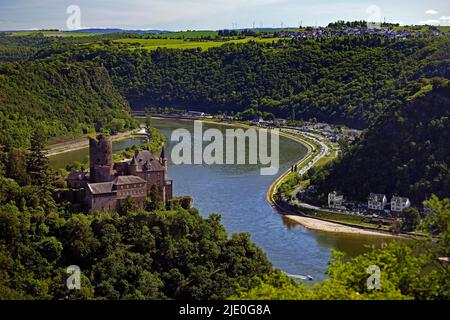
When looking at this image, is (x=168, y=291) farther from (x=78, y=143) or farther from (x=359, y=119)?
(x=359, y=119)

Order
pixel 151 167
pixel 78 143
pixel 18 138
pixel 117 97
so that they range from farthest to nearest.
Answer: pixel 117 97
pixel 78 143
pixel 18 138
pixel 151 167

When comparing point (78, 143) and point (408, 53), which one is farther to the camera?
point (408, 53)

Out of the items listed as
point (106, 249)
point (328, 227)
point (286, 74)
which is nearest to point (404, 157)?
point (328, 227)


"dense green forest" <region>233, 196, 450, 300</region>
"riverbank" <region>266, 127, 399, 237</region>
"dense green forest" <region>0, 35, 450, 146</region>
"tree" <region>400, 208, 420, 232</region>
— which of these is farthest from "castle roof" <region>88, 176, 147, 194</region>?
"dense green forest" <region>0, 35, 450, 146</region>

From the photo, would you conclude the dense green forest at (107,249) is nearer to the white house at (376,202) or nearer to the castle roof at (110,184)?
the castle roof at (110,184)

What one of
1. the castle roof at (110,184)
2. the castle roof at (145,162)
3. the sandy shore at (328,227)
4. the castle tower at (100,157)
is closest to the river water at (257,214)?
the sandy shore at (328,227)
